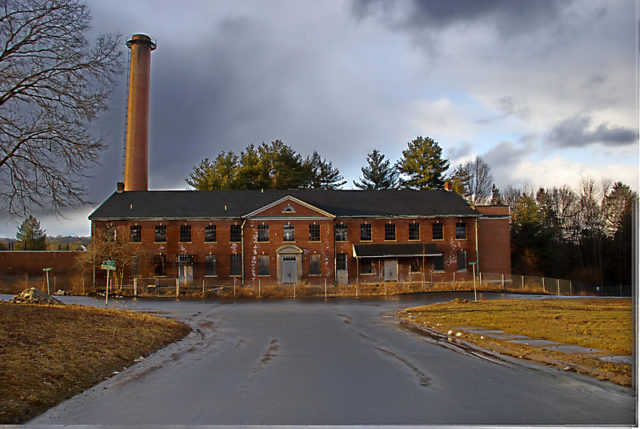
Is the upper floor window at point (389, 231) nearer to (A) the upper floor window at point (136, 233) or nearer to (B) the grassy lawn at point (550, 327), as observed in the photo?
(B) the grassy lawn at point (550, 327)

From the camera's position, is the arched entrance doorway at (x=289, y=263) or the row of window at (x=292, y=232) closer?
the arched entrance doorway at (x=289, y=263)

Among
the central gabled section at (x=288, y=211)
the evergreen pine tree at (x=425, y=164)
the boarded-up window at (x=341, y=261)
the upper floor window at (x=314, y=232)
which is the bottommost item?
the boarded-up window at (x=341, y=261)

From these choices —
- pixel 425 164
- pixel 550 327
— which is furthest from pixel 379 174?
pixel 550 327

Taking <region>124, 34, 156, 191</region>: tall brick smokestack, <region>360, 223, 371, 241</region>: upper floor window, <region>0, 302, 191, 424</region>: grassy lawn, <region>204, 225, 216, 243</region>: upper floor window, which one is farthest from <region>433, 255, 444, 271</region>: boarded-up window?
<region>0, 302, 191, 424</region>: grassy lawn

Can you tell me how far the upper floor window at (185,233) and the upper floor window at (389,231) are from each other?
17.4m

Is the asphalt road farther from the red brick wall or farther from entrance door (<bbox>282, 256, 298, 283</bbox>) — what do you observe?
the red brick wall

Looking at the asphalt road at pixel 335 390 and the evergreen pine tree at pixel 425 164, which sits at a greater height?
the evergreen pine tree at pixel 425 164

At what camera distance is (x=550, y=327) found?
52.9ft

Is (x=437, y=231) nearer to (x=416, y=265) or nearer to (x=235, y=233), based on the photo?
(x=416, y=265)

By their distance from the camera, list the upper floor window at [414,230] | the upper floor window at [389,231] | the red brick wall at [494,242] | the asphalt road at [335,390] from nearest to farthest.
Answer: the asphalt road at [335,390], the upper floor window at [389,231], the upper floor window at [414,230], the red brick wall at [494,242]

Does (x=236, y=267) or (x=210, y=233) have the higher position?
(x=210, y=233)

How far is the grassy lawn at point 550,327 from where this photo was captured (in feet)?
35.4

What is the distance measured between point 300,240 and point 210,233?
318 inches

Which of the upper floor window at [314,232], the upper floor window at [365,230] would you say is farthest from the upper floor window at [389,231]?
the upper floor window at [314,232]
